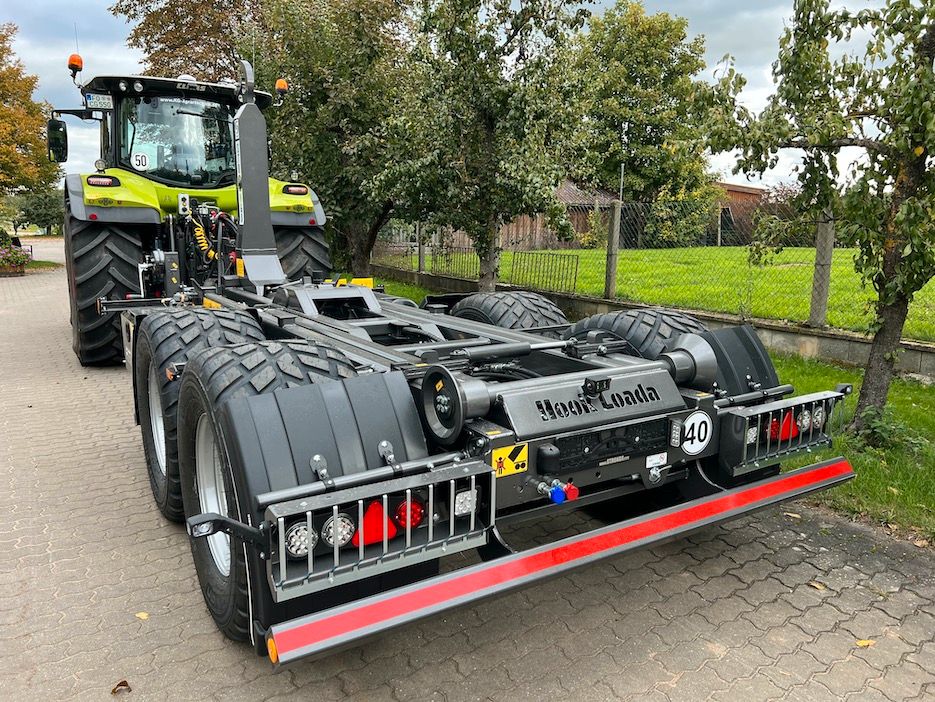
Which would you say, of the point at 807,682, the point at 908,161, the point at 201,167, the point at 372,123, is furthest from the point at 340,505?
the point at 372,123

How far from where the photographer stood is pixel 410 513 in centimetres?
220

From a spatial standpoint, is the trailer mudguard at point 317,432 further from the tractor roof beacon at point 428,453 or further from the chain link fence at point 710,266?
the chain link fence at point 710,266

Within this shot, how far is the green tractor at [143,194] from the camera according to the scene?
7.31 m

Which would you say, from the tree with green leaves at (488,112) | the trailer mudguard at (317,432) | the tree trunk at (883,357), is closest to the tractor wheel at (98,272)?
the tree with green leaves at (488,112)

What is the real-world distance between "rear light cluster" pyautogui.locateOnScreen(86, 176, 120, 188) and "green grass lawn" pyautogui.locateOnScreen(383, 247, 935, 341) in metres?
5.72

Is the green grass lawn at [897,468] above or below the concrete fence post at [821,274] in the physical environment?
below

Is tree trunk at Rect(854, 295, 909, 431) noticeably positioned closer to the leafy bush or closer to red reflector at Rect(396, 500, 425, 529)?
red reflector at Rect(396, 500, 425, 529)

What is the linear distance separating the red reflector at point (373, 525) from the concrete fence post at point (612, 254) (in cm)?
734

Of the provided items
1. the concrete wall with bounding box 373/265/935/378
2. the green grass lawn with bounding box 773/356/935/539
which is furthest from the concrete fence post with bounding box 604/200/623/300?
the green grass lawn with bounding box 773/356/935/539

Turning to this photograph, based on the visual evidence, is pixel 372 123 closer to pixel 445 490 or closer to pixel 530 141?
pixel 530 141

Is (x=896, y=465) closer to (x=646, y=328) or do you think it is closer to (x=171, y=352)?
(x=646, y=328)

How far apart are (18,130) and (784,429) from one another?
79.8ft

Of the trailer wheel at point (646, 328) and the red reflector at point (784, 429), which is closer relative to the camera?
the red reflector at point (784, 429)

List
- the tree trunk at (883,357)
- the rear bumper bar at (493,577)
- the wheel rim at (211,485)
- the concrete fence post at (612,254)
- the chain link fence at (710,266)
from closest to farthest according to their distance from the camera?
the rear bumper bar at (493,577) < the wheel rim at (211,485) < the tree trunk at (883,357) < the chain link fence at (710,266) < the concrete fence post at (612,254)
